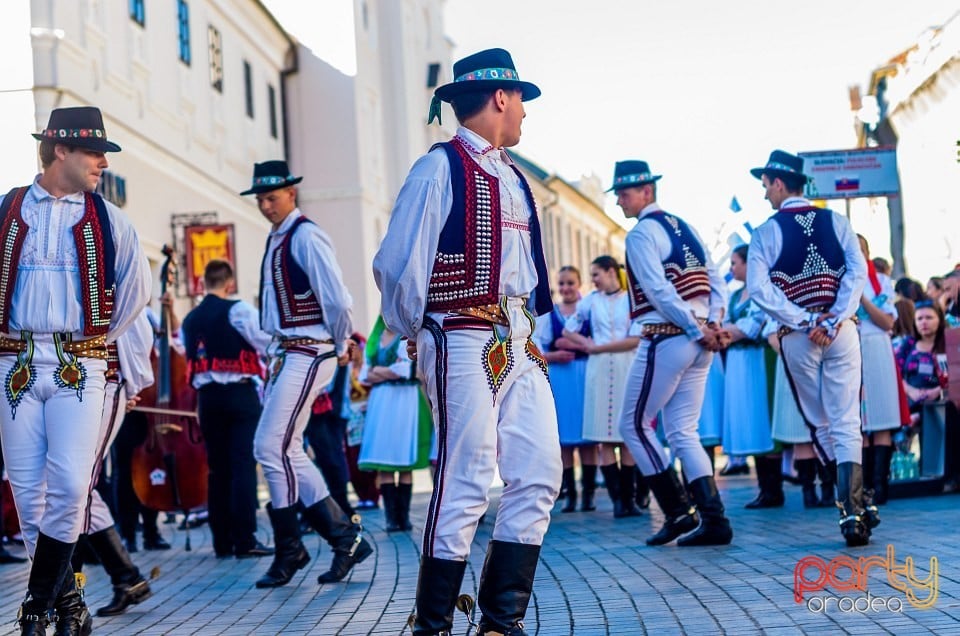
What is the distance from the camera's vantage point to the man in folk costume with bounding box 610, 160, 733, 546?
9258mm

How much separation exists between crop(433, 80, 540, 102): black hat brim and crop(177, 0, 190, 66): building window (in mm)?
21044

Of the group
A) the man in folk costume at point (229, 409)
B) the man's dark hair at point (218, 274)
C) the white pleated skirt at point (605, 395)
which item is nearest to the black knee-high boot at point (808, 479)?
the white pleated skirt at point (605, 395)

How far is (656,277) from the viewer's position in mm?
9336

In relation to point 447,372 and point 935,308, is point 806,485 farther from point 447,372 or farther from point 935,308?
point 447,372

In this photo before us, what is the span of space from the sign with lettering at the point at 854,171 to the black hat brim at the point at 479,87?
9623 millimetres

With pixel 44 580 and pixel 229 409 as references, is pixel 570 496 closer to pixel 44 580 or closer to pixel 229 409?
pixel 229 409

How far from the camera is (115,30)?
73.2 feet

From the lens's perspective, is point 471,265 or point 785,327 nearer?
point 471,265

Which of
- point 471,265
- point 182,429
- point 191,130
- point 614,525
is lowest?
point 614,525

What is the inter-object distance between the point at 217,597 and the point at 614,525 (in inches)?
154

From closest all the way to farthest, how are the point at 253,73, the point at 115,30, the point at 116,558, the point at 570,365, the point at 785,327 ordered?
the point at 116,558
the point at 785,327
the point at 570,365
the point at 115,30
the point at 253,73

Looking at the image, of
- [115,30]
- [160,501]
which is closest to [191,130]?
[115,30]

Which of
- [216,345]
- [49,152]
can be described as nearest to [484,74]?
[49,152]

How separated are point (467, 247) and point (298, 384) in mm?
3223
